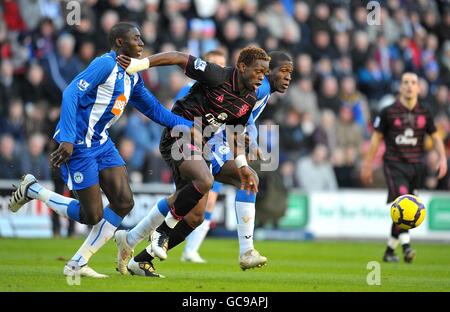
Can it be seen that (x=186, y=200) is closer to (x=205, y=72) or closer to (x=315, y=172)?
(x=205, y=72)

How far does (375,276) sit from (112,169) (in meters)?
3.25

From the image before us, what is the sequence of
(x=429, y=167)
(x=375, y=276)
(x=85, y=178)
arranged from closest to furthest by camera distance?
(x=85, y=178) → (x=375, y=276) → (x=429, y=167)

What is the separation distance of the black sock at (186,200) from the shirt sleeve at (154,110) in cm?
69

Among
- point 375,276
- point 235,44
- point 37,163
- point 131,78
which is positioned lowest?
point 375,276

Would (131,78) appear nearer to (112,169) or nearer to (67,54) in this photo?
(112,169)

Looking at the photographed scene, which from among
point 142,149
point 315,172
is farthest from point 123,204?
point 315,172

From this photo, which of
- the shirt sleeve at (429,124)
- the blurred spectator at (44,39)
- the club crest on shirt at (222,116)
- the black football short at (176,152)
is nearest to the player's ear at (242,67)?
the club crest on shirt at (222,116)

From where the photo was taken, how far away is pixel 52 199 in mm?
9750

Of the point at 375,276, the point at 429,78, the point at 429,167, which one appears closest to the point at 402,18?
the point at 429,78

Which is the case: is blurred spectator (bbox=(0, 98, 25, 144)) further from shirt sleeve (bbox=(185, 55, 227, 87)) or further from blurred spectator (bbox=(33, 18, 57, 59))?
shirt sleeve (bbox=(185, 55, 227, 87))

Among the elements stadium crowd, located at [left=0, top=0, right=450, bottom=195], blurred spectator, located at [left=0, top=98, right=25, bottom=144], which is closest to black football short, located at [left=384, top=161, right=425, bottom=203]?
stadium crowd, located at [left=0, top=0, right=450, bottom=195]

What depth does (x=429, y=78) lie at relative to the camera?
24.4 m

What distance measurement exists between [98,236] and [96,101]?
54.3 inches

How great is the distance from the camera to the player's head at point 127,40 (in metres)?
9.34
